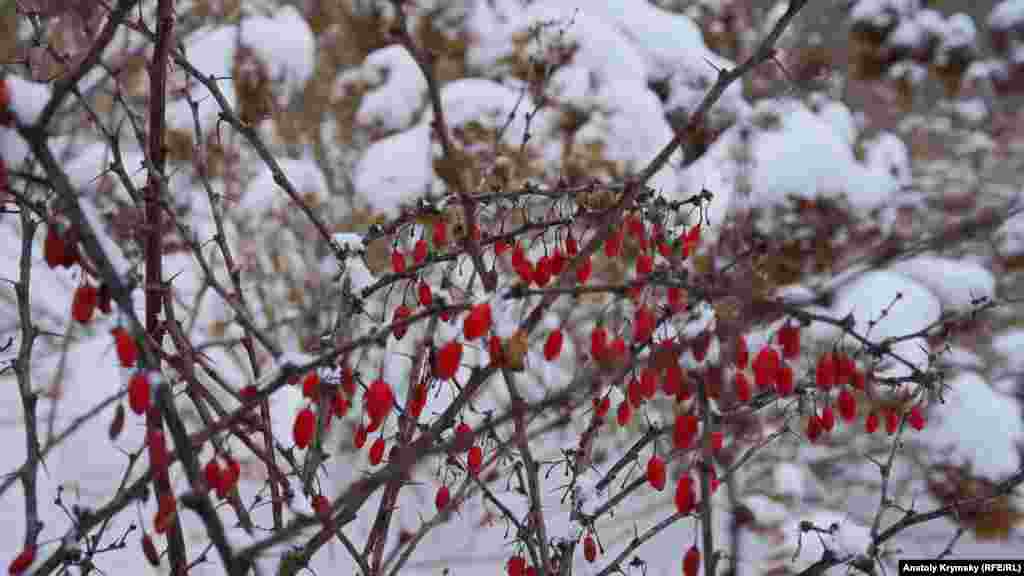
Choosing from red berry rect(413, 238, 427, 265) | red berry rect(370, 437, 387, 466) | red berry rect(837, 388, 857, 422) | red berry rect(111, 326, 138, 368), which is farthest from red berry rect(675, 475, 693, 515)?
red berry rect(111, 326, 138, 368)

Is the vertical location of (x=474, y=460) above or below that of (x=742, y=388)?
below

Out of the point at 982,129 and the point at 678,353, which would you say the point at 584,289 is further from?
the point at 982,129

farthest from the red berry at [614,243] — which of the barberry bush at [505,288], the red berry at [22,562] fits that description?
the red berry at [22,562]

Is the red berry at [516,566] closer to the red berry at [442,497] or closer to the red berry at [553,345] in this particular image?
the red berry at [442,497]

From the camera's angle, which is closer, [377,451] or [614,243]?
[377,451]

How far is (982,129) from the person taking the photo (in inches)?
229

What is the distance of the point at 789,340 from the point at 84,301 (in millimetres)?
852

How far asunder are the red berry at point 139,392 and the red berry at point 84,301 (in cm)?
12

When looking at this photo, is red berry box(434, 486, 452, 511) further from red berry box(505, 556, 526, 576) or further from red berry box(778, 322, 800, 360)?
red berry box(778, 322, 800, 360)

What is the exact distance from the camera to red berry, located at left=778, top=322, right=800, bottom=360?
1.11 metres

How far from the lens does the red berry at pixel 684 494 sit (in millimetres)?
1029

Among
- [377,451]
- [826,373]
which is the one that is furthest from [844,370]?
[377,451]

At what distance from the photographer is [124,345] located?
0.81m

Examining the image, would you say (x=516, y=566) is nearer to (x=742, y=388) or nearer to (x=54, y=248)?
(x=742, y=388)
